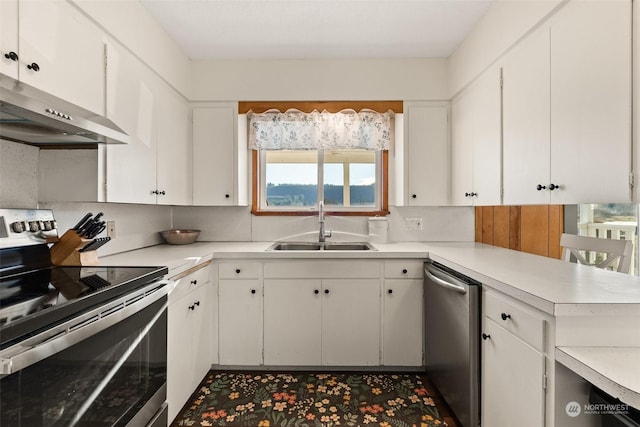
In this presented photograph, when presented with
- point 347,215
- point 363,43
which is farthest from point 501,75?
point 347,215

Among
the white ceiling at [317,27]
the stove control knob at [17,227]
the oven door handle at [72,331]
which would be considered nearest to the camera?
the oven door handle at [72,331]

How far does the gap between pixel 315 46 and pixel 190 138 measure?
126cm

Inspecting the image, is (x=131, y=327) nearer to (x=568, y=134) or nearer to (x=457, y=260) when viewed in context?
(x=457, y=260)

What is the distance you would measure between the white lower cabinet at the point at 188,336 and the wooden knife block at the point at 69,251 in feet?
1.49

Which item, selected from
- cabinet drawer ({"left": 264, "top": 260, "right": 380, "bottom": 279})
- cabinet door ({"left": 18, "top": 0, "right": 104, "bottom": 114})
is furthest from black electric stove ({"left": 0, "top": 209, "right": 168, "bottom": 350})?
cabinet drawer ({"left": 264, "top": 260, "right": 380, "bottom": 279})

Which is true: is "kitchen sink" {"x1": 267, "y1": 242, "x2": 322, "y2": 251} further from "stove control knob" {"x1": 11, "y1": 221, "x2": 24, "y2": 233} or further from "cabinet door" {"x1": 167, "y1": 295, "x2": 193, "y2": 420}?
"stove control knob" {"x1": 11, "y1": 221, "x2": 24, "y2": 233}

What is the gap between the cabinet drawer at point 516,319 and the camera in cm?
118

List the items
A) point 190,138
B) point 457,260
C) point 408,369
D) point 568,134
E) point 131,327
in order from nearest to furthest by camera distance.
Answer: point 131,327, point 568,134, point 457,260, point 408,369, point 190,138

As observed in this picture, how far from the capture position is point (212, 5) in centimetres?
204

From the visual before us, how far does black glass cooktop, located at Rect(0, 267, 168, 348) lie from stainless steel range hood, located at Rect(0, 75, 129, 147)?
0.59 meters

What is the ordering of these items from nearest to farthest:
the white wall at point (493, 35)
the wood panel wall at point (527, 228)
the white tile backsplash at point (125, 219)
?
1. the white wall at point (493, 35)
2. the white tile backsplash at point (125, 219)
3. the wood panel wall at point (527, 228)

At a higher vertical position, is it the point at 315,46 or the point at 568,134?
the point at 315,46

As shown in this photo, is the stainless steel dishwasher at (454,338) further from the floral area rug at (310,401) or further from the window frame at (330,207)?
the window frame at (330,207)
